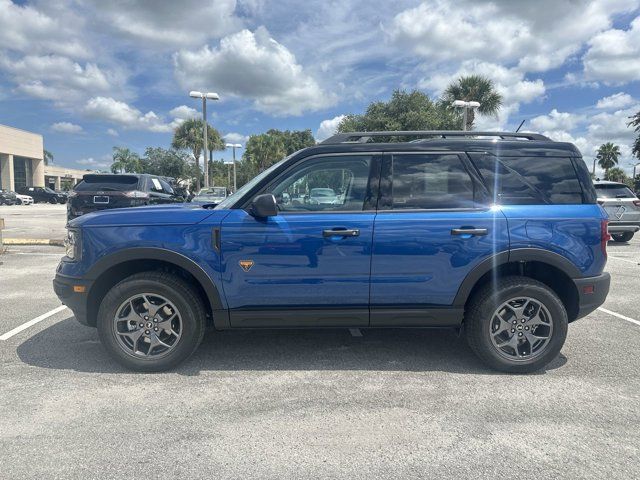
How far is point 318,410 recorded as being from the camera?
10.0ft

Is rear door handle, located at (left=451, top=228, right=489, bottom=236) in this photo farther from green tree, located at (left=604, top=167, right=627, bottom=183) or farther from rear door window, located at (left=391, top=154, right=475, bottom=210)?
green tree, located at (left=604, top=167, right=627, bottom=183)

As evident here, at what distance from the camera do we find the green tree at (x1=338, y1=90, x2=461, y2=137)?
1030 inches

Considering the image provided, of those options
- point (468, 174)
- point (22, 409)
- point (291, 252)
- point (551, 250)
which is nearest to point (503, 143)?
point (468, 174)

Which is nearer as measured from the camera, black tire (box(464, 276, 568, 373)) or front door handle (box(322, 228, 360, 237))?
front door handle (box(322, 228, 360, 237))

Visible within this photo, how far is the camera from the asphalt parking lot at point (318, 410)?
2467 millimetres

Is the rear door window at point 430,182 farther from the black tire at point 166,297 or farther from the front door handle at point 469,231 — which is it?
the black tire at point 166,297

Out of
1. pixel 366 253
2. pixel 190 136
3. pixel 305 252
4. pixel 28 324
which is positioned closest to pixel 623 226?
pixel 366 253

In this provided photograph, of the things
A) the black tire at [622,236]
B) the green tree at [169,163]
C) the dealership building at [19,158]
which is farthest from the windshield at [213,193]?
the dealership building at [19,158]

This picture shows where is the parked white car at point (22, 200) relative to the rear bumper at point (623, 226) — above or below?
above

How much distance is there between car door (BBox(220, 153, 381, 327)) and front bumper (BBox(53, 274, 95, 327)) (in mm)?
1152

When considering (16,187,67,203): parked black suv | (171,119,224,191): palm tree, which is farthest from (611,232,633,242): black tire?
(16,187,67,203): parked black suv

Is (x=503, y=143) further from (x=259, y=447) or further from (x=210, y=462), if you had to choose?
(x=210, y=462)

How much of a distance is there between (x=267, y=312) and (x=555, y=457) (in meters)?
2.16

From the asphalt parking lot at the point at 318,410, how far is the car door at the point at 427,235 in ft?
1.90
